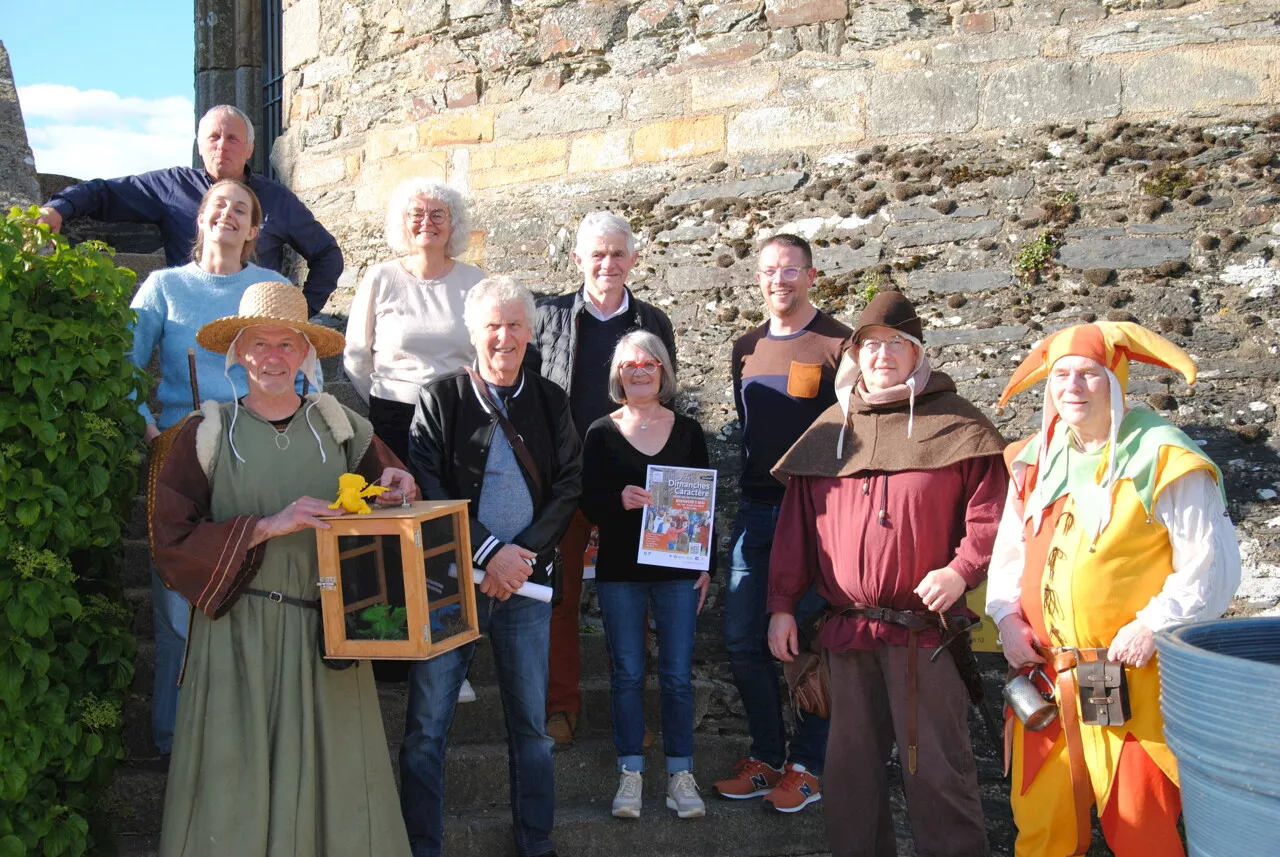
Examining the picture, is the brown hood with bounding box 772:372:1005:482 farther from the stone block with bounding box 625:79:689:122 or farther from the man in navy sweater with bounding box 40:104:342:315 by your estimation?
the stone block with bounding box 625:79:689:122

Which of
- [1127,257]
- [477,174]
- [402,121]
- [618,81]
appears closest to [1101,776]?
[1127,257]

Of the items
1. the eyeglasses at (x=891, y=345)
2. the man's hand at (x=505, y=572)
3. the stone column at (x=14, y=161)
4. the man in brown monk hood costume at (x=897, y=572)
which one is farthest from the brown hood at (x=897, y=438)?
the stone column at (x=14, y=161)

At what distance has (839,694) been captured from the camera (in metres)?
3.53

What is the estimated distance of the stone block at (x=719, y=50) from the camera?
223 inches

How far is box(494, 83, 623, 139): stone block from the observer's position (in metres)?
6.05

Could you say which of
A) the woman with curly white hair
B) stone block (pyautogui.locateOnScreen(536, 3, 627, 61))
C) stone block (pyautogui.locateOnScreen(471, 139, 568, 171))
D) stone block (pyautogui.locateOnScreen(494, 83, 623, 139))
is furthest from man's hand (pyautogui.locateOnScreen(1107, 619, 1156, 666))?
stone block (pyautogui.locateOnScreen(536, 3, 627, 61))

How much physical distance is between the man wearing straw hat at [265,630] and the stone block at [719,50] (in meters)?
3.10

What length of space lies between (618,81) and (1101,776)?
4185mm

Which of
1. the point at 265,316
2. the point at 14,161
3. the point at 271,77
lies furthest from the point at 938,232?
the point at 271,77

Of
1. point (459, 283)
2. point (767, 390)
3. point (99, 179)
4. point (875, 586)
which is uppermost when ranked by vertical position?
point (99, 179)

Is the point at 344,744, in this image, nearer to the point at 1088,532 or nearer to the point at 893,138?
the point at 1088,532

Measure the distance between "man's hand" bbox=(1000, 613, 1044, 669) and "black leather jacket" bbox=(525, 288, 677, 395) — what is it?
5.14 feet

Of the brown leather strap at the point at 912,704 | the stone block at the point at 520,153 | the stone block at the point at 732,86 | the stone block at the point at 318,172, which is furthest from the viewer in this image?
the stone block at the point at 318,172

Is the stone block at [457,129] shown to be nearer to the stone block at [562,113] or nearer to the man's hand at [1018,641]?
the stone block at [562,113]
